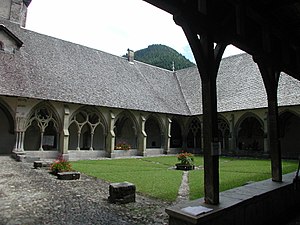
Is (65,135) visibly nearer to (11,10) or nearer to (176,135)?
(11,10)

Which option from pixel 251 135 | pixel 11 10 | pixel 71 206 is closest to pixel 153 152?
pixel 251 135

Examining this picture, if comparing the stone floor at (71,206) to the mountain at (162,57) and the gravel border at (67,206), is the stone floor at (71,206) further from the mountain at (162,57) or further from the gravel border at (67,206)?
the mountain at (162,57)

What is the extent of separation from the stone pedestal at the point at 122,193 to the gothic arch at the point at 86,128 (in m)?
11.5

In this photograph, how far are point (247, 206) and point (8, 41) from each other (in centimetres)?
1643

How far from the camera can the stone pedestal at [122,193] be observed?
5023 millimetres

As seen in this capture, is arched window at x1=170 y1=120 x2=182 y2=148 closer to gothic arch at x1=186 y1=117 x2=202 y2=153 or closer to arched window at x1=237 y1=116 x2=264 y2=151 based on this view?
gothic arch at x1=186 y1=117 x2=202 y2=153

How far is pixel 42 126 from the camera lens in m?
14.8

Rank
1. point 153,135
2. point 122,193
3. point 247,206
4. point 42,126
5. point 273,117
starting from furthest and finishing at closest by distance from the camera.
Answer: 1. point 153,135
2. point 42,126
3. point 273,117
4. point 122,193
5. point 247,206

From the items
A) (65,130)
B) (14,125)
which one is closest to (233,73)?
(65,130)

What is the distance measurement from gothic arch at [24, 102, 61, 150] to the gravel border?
841 centimetres

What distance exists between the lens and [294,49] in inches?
230

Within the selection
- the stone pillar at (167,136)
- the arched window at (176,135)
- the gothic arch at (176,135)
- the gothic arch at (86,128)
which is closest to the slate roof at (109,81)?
the stone pillar at (167,136)

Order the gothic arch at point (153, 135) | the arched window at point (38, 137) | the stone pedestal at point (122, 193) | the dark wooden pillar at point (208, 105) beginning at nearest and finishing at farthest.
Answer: the dark wooden pillar at point (208, 105) → the stone pedestal at point (122, 193) → the arched window at point (38, 137) → the gothic arch at point (153, 135)

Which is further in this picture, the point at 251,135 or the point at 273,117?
the point at 251,135
